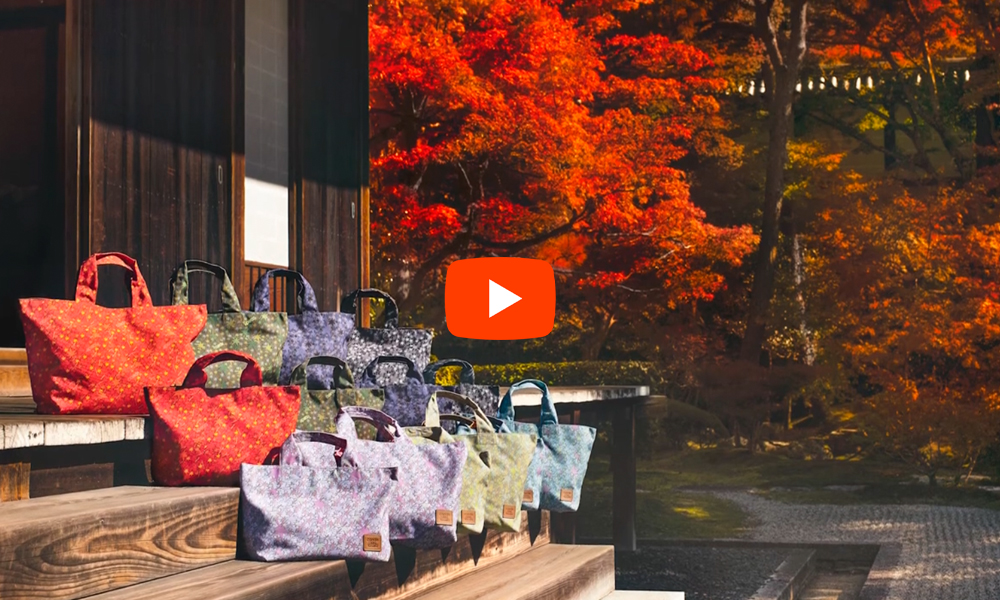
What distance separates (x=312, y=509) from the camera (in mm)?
3156

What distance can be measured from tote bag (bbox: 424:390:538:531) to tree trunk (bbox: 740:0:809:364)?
1530 centimetres

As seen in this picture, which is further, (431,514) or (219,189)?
(219,189)

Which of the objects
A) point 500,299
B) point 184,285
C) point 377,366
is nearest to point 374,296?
point 377,366

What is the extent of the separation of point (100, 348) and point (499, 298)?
52.0 ft

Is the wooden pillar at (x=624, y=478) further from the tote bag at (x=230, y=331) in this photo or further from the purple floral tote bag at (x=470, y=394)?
the tote bag at (x=230, y=331)

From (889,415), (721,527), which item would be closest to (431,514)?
(721,527)

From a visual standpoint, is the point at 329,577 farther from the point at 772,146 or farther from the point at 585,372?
the point at 772,146

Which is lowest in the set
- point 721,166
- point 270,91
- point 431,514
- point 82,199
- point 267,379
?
point 431,514

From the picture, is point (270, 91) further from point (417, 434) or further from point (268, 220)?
point (417, 434)

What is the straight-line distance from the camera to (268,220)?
25.6ft

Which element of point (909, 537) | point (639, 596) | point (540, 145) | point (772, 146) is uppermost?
point (772, 146)

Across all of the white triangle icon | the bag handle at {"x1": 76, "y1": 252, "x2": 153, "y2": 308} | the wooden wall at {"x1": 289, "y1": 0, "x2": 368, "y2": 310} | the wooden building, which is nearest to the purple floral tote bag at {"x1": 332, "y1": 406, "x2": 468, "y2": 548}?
the bag handle at {"x1": 76, "y1": 252, "x2": 153, "y2": 308}

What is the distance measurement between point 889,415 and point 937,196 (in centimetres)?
347

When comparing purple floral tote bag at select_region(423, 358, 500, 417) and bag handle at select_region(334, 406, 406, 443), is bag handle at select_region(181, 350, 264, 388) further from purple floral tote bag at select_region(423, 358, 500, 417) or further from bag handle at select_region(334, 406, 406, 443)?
purple floral tote bag at select_region(423, 358, 500, 417)
